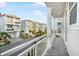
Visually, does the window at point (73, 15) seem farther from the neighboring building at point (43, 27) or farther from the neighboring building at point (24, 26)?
the neighboring building at point (24, 26)

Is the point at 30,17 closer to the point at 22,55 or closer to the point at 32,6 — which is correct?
the point at 32,6

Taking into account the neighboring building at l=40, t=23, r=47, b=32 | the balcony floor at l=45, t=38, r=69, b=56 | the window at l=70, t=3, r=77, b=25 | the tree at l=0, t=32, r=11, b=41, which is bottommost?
the balcony floor at l=45, t=38, r=69, b=56

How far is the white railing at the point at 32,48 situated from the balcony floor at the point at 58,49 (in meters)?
0.11

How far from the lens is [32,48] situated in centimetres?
202

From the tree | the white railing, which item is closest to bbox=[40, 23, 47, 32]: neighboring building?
the white railing

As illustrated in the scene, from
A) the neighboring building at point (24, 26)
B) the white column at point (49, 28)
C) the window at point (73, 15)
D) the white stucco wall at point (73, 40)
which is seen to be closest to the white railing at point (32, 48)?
the white column at point (49, 28)

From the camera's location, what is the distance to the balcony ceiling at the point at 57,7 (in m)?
1.96

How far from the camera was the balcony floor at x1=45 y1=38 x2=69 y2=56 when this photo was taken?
1999 millimetres

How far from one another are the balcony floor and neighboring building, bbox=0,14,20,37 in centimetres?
59

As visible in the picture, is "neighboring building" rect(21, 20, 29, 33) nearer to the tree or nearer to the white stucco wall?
the tree

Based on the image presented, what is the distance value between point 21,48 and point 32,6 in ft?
2.16

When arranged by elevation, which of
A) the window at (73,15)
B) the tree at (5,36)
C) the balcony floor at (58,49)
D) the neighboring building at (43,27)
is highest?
the window at (73,15)

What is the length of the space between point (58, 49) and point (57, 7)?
2.14 feet

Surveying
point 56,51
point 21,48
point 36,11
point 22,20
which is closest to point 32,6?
point 36,11
